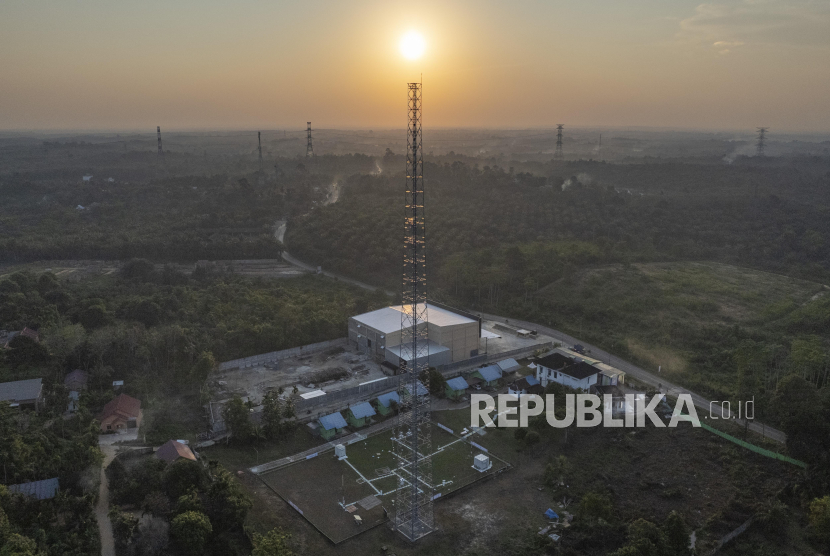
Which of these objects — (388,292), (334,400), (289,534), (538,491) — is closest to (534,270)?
(388,292)

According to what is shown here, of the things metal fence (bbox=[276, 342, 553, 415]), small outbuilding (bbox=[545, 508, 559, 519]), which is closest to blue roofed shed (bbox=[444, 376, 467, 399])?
metal fence (bbox=[276, 342, 553, 415])

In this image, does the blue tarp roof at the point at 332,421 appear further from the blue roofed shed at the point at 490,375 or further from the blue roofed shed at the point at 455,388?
the blue roofed shed at the point at 490,375

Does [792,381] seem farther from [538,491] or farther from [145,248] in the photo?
[145,248]

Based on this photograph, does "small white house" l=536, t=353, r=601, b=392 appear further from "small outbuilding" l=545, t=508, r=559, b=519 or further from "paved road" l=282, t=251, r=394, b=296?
"paved road" l=282, t=251, r=394, b=296

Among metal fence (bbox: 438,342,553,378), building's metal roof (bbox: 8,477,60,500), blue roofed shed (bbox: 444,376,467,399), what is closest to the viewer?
building's metal roof (bbox: 8,477,60,500)

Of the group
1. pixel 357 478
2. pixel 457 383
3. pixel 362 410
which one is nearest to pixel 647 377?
pixel 457 383

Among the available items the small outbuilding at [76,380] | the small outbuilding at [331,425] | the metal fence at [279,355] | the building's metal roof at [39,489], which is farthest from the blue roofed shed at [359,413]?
the small outbuilding at [76,380]
